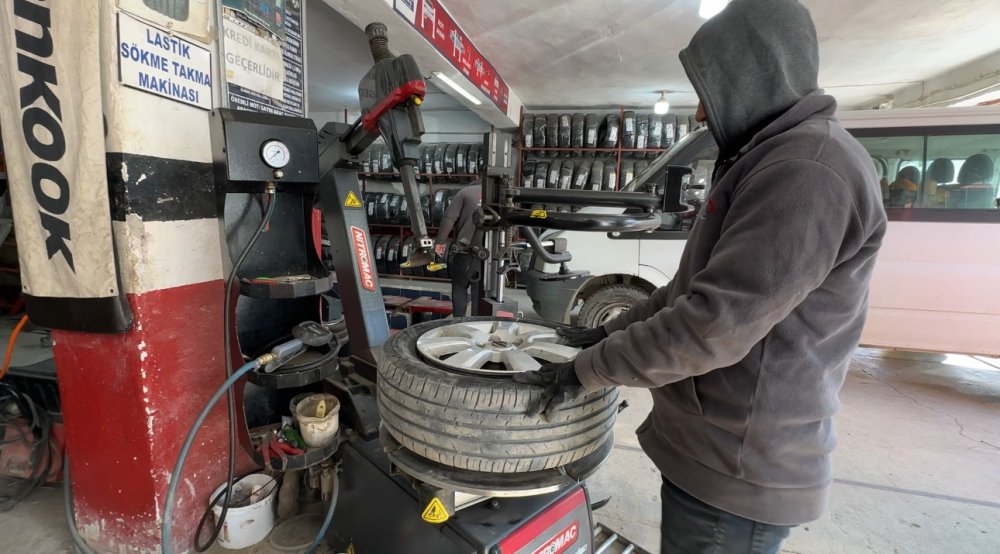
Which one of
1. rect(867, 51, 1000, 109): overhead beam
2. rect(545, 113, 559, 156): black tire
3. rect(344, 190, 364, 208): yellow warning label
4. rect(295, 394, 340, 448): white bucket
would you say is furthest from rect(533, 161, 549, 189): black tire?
rect(295, 394, 340, 448): white bucket

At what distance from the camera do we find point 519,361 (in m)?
1.15

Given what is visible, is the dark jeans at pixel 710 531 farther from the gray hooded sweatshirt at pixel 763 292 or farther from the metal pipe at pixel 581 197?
the metal pipe at pixel 581 197

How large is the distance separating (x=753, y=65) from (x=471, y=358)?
0.89m

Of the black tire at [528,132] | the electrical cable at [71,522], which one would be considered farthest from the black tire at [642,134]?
the electrical cable at [71,522]

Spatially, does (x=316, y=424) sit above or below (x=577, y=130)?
below

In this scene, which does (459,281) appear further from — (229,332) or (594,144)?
(594,144)

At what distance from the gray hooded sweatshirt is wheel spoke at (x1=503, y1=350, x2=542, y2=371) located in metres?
0.31

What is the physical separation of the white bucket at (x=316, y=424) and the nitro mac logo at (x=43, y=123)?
789 millimetres

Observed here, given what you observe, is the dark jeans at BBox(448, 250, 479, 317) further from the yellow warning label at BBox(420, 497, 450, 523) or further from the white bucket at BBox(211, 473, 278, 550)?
the yellow warning label at BBox(420, 497, 450, 523)

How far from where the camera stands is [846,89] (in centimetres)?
589

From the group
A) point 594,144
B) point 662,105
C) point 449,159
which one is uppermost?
→ point 662,105

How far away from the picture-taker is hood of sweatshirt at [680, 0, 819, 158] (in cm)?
79

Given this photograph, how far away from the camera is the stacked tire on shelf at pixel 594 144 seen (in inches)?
249

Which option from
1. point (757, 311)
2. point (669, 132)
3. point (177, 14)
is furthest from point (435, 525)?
point (669, 132)
